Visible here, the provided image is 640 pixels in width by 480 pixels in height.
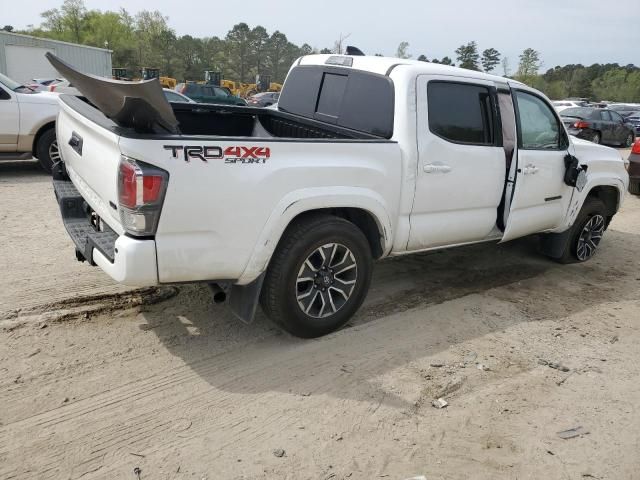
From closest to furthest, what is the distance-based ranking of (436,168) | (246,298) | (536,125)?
(246,298), (436,168), (536,125)

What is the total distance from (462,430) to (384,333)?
3.74 ft

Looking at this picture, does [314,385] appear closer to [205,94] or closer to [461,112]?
[461,112]

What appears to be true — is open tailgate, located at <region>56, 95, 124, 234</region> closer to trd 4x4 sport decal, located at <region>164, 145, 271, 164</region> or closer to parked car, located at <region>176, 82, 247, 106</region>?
trd 4x4 sport decal, located at <region>164, 145, 271, 164</region>

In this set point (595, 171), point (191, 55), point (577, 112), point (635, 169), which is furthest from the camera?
point (191, 55)

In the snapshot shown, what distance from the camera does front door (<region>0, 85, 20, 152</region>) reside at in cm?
812

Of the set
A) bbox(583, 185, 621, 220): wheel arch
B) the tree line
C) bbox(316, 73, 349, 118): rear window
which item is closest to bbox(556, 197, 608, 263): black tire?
bbox(583, 185, 621, 220): wheel arch

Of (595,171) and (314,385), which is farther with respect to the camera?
(595,171)

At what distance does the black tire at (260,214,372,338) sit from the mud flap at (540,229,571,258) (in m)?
2.97

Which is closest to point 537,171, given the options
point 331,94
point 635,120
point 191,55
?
point 331,94

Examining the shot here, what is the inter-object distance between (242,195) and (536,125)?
3.25m

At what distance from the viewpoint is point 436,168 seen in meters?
4.00

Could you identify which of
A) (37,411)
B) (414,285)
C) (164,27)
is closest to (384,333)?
(414,285)

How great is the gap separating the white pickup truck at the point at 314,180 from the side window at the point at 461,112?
0.04 ft

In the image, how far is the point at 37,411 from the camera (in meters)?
2.83
